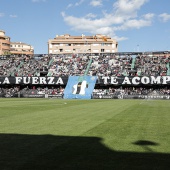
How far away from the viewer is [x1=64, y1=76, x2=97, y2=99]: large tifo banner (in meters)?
75.4

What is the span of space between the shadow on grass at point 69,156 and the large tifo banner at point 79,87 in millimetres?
61370

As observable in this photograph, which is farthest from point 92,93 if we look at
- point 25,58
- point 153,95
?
point 25,58

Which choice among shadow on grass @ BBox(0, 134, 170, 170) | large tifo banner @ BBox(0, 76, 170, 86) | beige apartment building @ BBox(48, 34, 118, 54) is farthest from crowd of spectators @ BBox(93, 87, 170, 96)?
beige apartment building @ BBox(48, 34, 118, 54)

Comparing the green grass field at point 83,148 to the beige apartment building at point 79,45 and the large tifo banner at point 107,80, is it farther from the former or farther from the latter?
the beige apartment building at point 79,45

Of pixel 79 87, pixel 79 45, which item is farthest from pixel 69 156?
pixel 79 45

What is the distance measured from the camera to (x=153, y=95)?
71938 millimetres

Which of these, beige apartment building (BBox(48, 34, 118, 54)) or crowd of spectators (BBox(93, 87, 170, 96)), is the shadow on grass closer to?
crowd of spectators (BBox(93, 87, 170, 96))

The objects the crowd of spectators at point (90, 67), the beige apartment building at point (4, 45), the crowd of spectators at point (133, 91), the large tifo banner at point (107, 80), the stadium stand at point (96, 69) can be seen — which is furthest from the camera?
the beige apartment building at point (4, 45)

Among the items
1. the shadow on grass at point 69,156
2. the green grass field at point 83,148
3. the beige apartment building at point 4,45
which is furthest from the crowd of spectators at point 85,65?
A: the beige apartment building at point 4,45

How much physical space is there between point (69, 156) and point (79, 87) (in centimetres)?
6675

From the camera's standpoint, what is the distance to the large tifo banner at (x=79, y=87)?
7541cm

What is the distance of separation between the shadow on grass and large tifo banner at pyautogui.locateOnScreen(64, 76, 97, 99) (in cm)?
6137

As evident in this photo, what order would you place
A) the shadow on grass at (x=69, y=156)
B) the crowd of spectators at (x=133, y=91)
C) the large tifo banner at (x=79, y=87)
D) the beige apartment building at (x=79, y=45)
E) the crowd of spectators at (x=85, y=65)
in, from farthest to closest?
the beige apartment building at (x=79, y=45)
the crowd of spectators at (x=85, y=65)
the large tifo banner at (x=79, y=87)
the crowd of spectators at (x=133, y=91)
the shadow on grass at (x=69, y=156)

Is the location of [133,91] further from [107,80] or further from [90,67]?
[90,67]
